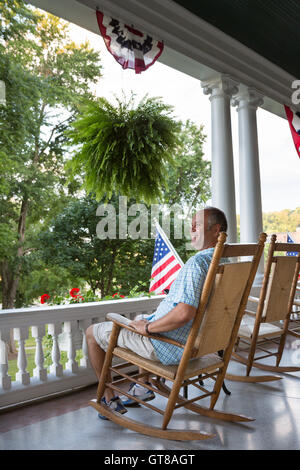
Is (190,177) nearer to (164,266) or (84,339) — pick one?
(164,266)

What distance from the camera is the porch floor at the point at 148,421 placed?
1.70 m

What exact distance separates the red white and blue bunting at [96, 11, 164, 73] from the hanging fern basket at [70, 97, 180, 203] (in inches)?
10.7

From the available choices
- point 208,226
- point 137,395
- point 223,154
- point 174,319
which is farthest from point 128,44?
point 137,395

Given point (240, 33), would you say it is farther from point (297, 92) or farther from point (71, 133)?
point (71, 133)

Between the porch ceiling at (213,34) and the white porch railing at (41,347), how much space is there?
205cm

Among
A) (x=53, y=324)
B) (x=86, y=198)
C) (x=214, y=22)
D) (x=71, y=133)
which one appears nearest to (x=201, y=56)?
(x=214, y=22)

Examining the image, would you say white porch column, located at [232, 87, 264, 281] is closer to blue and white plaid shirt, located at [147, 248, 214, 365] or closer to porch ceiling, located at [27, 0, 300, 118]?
porch ceiling, located at [27, 0, 300, 118]

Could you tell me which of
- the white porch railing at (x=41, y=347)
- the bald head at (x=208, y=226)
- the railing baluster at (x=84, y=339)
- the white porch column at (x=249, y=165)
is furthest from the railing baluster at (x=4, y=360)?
the white porch column at (x=249, y=165)

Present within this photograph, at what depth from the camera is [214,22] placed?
Result: 12.0 feet

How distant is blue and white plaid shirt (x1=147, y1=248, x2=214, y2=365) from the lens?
1.71 m

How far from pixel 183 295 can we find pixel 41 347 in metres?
1.07

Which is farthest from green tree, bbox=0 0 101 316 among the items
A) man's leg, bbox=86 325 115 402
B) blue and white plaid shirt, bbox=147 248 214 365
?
blue and white plaid shirt, bbox=147 248 214 365

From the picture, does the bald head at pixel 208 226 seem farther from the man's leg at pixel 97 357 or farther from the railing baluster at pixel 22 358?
the railing baluster at pixel 22 358

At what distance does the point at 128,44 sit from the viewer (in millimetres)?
3020
